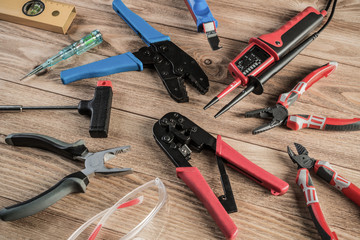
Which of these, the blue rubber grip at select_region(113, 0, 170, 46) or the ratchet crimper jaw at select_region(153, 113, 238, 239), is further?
the blue rubber grip at select_region(113, 0, 170, 46)

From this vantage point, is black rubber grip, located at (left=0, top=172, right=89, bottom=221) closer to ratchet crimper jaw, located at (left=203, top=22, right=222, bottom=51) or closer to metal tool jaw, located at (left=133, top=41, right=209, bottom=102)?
metal tool jaw, located at (left=133, top=41, right=209, bottom=102)

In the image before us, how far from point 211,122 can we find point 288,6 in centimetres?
70

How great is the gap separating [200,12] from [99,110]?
581 millimetres

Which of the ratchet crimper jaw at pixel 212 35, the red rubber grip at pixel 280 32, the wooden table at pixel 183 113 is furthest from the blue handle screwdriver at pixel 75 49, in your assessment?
the red rubber grip at pixel 280 32

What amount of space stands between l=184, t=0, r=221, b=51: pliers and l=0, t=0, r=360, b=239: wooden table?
36 millimetres

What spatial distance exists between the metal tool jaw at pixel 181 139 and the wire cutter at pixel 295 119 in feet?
0.60

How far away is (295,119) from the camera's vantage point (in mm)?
1119

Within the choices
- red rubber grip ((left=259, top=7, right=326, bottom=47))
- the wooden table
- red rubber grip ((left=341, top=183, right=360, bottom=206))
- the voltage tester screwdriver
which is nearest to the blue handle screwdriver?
the wooden table

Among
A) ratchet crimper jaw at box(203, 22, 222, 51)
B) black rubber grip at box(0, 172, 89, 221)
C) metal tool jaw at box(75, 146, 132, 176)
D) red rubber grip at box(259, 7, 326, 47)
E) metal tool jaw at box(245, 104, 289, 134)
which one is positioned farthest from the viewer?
ratchet crimper jaw at box(203, 22, 222, 51)

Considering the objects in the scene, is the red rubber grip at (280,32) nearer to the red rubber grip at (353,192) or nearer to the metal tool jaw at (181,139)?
the metal tool jaw at (181,139)

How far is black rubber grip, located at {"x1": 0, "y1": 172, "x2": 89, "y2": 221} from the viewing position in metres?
0.91

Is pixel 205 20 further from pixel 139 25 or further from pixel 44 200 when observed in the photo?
pixel 44 200

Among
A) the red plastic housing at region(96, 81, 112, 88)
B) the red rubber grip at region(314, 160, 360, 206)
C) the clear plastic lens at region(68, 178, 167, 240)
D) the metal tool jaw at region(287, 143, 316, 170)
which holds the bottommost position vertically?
the clear plastic lens at region(68, 178, 167, 240)

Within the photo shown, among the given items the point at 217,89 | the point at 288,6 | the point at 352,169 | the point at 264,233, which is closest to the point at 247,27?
the point at 288,6
